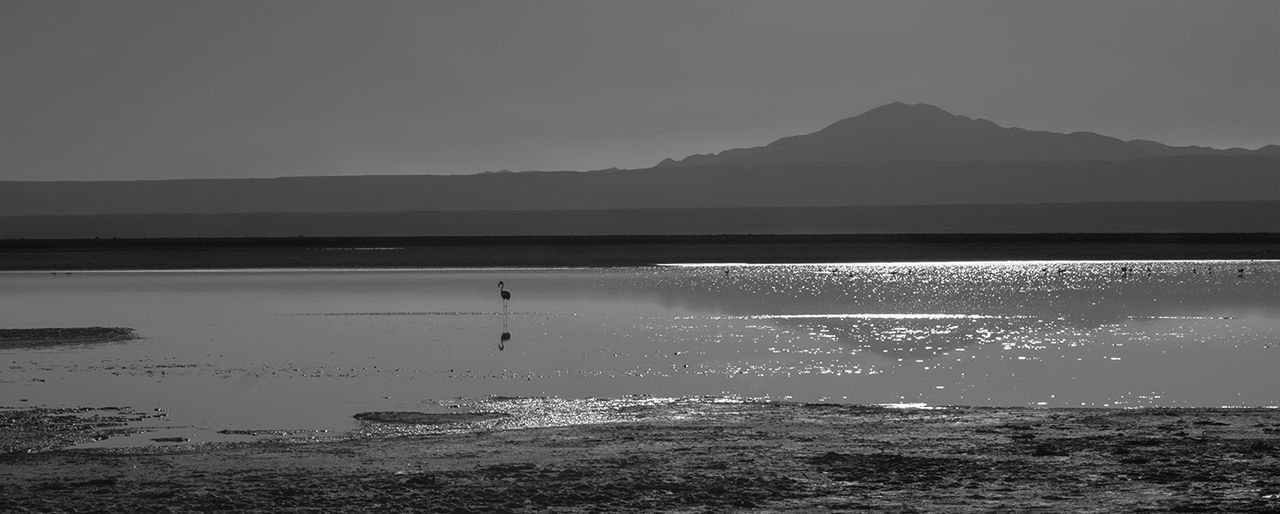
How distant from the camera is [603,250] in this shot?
268ft

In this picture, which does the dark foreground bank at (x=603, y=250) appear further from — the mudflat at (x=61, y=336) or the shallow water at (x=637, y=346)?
the mudflat at (x=61, y=336)

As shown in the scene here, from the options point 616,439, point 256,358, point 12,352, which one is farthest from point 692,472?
point 12,352

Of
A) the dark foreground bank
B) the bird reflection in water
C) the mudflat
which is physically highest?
the dark foreground bank

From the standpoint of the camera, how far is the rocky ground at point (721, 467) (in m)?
11.6

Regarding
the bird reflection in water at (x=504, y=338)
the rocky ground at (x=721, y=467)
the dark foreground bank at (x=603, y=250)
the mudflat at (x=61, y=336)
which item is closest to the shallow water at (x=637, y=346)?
the bird reflection in water at (x=504, y=338)

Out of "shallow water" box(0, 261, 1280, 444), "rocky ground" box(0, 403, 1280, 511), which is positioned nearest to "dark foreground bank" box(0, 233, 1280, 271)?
"shallow water" box(0, 261, 1280, 444)

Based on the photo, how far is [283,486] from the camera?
12227 millimetres

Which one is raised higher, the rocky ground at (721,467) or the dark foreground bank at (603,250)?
the dark foreground bank at (603,250)

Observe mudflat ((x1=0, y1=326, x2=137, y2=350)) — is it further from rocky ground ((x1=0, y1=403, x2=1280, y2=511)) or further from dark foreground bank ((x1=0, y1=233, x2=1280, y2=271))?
dark foreground bank ((x1=0, y1=233, x2=1280, y2=271))

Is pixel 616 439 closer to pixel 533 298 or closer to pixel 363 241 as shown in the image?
pixel 533 298

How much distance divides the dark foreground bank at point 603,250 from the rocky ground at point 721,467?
50.9 metres

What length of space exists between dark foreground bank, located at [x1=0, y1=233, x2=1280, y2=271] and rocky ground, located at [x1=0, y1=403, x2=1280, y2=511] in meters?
50.9

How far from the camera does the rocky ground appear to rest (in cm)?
1157

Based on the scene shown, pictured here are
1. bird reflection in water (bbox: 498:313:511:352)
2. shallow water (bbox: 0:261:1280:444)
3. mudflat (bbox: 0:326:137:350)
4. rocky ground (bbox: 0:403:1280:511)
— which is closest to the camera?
rocky ground (bbox: 0:403:1280:511)
